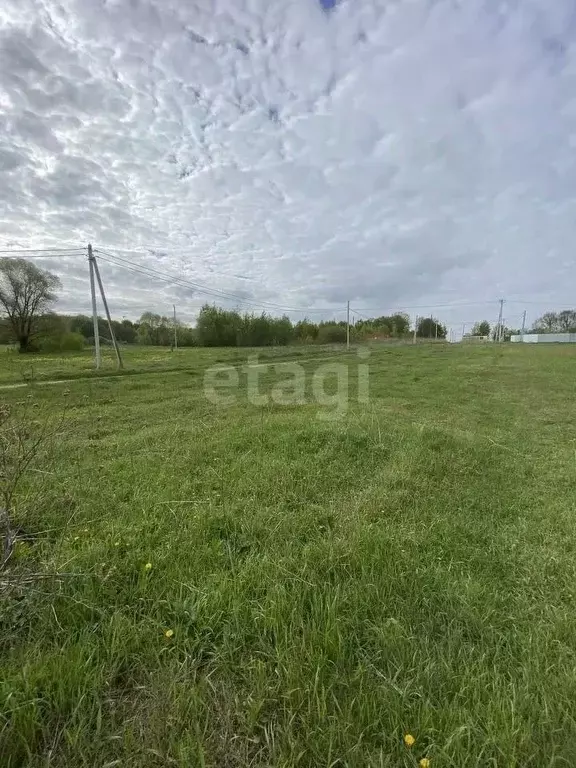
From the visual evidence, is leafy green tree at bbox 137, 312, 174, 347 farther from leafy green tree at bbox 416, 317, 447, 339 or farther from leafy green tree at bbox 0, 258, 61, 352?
leafy green tree at bbox 416, 317, 447, 339

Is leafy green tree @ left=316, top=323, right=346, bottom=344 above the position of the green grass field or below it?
above

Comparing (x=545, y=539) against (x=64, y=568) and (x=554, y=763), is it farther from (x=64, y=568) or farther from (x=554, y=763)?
(x=64, y=568)

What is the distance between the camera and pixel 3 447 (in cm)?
234

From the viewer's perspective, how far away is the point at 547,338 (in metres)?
68.1

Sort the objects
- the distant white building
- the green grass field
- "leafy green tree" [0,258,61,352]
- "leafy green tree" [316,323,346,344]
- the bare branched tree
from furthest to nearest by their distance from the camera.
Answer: the distant white building → "leafy green tree" [316,323,346,344] → "leafy green tree" [0,258,61,352] → the bare branched tree → the green grass field

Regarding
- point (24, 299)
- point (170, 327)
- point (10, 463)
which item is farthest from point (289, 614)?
point (170, 327)

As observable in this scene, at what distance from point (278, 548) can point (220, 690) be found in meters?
1.04

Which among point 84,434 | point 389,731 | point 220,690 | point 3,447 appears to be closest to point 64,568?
point 3,447

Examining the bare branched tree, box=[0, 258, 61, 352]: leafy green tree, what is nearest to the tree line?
box=[0, 258, 61, 352]: leafy green tree

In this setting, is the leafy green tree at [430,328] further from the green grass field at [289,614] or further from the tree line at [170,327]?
the green grass field at [289,614]

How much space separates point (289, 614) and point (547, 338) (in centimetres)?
8416

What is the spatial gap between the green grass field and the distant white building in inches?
3019

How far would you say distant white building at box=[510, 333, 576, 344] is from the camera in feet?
214

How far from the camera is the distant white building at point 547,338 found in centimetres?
6531
